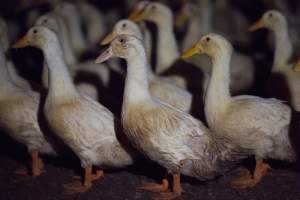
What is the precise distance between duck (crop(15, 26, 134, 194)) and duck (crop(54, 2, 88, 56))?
2445 mm

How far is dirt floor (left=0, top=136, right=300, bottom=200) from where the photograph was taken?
4777 millimetres

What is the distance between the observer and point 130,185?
5039 millimetres

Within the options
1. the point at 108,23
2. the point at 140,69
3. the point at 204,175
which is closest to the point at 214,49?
the point at 140,69

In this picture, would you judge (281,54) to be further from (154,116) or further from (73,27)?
(73,27)

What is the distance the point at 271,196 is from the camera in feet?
15.4

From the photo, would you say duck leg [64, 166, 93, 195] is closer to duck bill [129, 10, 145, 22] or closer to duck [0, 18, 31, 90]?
duck [0, 18, 31, 90]

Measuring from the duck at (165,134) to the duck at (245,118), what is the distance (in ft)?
0.68

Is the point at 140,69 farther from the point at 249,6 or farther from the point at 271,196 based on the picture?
the point at 249,6

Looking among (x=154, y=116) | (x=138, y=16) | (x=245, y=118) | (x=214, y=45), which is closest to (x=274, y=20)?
(x=214, y=45)

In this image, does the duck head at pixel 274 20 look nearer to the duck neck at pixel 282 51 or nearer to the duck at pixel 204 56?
the duck neck at pixel 282 51

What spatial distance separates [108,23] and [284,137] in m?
6.14

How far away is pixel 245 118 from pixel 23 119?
209 cm

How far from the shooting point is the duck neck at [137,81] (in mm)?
4617

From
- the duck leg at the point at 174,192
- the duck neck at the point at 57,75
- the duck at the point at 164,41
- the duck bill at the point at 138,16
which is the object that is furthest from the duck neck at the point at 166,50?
the duck leg at the point at 174,192
